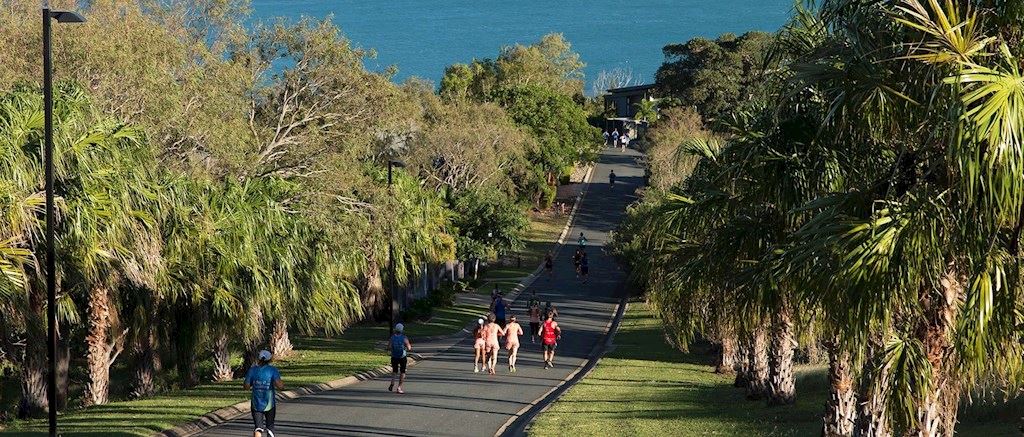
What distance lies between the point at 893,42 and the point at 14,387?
30.7 meters

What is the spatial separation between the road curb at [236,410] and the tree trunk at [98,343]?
3.79 meters

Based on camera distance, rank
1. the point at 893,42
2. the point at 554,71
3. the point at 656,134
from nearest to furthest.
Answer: the point at 893,42 → the point at 656,134 → the point at 554,71

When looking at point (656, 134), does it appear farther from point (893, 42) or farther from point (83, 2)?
point (893, 42)

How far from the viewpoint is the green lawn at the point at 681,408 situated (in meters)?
20.6

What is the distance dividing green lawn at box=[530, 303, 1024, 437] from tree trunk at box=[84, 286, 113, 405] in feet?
31.2

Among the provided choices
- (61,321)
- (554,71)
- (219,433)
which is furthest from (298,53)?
(554,71)

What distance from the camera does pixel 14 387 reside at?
3650 centimetres

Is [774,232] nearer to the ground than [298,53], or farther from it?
nearer to the ground

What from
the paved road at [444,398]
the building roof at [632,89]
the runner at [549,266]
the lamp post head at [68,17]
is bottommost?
the paved road at [444,398]

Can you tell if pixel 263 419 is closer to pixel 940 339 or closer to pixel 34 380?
pixel 34 380

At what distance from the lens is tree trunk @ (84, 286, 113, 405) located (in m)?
27.6

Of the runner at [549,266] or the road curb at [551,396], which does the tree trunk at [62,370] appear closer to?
the road curb at [551,396]

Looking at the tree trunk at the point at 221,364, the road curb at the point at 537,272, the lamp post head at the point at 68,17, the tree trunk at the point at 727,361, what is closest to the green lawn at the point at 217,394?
the road curb at the point at 537,272

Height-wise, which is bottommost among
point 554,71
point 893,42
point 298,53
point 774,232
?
point 774,232
